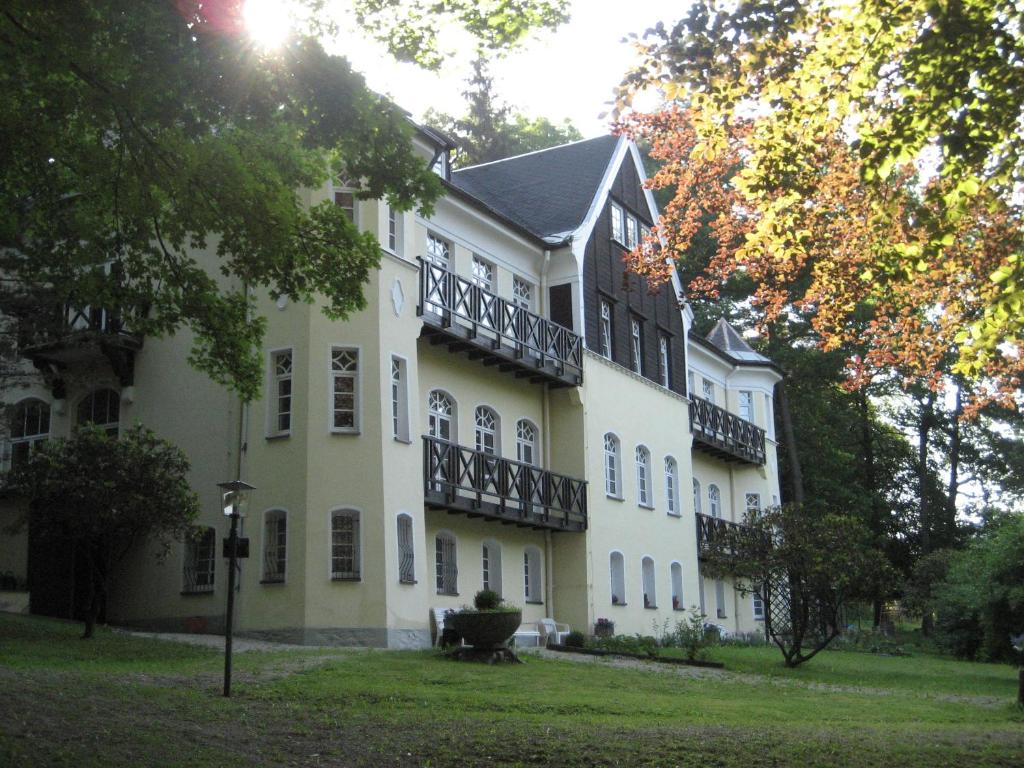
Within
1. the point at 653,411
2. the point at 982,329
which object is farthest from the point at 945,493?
the point at 982,329

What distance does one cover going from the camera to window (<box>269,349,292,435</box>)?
23.2 meters

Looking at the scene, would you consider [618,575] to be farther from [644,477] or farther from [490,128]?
[490,128]

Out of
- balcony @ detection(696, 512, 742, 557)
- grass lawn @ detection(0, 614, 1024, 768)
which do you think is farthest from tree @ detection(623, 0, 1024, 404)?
balcony @ detection(696, 512, 742, 557)

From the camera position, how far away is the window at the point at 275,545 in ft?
73.5

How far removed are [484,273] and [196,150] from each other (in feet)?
49.8

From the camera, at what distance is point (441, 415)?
26641mm

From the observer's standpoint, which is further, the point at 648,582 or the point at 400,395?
the point at 648,582

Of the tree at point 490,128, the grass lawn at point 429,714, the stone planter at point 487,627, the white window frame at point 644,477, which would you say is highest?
the tree at point 490,128

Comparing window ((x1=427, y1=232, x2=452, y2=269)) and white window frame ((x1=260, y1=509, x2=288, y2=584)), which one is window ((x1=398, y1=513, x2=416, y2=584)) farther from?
window ((x1=427, y1=232, x2=452, y2=269))

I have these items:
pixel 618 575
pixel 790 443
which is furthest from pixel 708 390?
pixel 618 575

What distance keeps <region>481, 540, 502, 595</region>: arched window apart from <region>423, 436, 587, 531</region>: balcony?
0.64m

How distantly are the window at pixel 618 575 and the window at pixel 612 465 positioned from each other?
153cm

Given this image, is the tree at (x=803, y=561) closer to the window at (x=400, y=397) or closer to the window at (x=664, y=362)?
the window at (x=400, y=397)

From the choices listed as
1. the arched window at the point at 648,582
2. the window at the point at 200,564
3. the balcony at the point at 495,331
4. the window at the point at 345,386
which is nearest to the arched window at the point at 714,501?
the arched window at the point at 648,582
